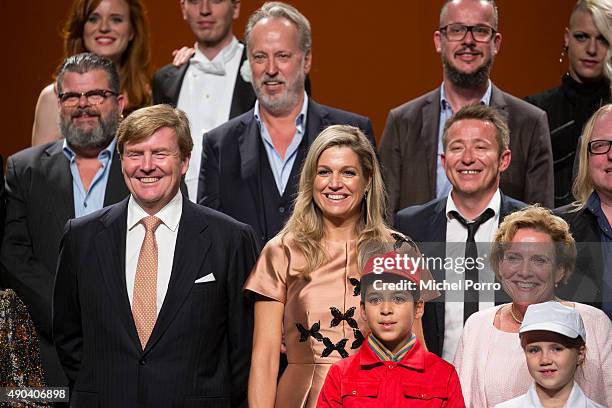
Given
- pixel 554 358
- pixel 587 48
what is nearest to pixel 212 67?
pixel 587 48

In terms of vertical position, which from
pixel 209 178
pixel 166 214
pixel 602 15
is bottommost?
pixel 166 214

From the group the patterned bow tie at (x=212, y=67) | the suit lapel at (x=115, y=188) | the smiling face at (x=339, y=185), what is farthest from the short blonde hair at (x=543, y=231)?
the patterned bow tie at (x=212, y=67)

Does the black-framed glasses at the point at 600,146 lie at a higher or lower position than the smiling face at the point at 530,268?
higher

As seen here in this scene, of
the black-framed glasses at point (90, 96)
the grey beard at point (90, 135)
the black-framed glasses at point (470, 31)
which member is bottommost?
the grey beard at point (90, 135)

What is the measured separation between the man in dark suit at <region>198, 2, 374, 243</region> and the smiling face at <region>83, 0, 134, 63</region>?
715mm

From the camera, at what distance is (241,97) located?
5.13 meters

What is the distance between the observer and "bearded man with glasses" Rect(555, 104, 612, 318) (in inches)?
136

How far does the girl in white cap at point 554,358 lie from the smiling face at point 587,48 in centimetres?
193

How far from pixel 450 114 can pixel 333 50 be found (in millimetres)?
1216

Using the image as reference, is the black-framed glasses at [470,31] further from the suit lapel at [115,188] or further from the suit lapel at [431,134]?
the suit lapel at [115,188]

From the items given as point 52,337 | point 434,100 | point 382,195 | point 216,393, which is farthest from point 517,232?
point 52,337

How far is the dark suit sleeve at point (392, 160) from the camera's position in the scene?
4539mm

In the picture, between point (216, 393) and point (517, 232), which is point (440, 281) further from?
point (216, 393)

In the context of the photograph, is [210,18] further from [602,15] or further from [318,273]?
[318,273]
